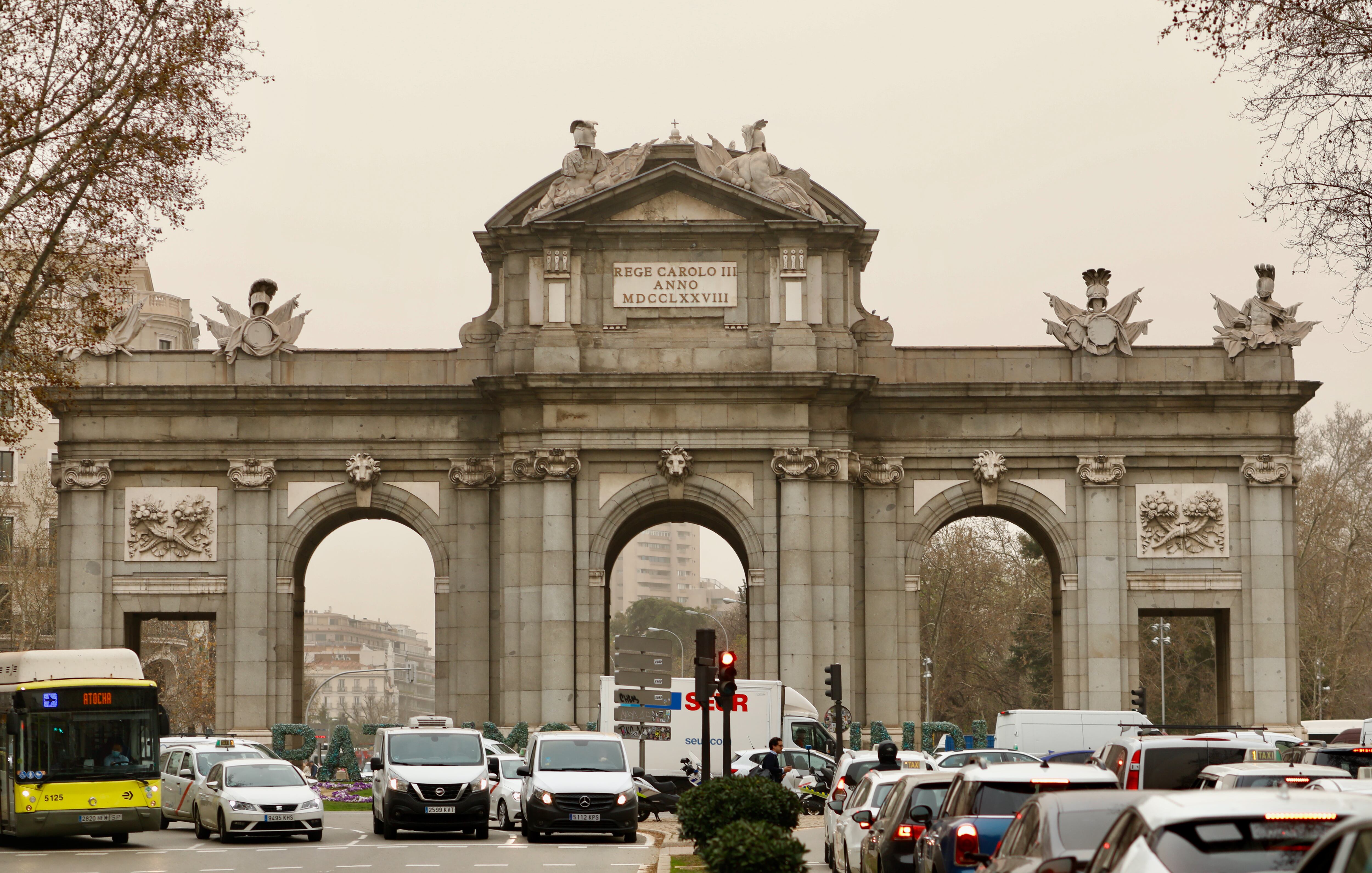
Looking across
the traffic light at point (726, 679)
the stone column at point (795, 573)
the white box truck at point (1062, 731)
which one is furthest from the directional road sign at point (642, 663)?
the stone column at point (795, 573)

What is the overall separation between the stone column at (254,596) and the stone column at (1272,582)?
2363cm

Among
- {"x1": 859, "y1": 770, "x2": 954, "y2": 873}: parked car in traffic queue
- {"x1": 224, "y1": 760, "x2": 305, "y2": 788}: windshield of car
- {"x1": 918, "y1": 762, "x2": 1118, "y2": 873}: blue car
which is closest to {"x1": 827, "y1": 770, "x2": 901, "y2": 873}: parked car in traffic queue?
{"x1": 859, "y1": 770, "x2": 954, "y2": 873}: parked car in traffic queue

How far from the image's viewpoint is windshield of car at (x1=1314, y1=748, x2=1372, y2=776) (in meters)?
23.7

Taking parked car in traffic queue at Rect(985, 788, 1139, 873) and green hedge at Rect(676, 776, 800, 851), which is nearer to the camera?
parked car in traffic queue at Rect(985, 788, 1139, 873)

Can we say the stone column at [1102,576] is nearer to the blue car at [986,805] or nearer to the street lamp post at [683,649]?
the blue car at [986,805]

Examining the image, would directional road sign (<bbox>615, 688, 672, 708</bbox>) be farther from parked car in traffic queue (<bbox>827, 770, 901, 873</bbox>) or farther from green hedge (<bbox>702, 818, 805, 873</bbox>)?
green hedge (<bbox>702, 818, 805, 873</bbox>)

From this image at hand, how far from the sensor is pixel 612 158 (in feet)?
155

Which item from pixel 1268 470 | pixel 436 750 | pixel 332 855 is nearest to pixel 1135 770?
pixel 332 855

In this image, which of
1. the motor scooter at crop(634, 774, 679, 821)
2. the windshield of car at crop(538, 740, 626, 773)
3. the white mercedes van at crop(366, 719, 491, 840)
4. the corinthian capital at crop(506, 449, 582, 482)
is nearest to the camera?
the white mercedes van at crop(366, 719, 491, 840)

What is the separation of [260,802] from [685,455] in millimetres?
16955

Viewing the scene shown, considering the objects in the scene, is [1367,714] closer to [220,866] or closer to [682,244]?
[682,244]

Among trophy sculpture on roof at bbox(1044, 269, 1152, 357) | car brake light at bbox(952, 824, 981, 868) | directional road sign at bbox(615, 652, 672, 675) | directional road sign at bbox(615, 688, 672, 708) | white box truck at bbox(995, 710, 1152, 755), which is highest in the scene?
trophy sculpture on roof at bbox(1044, 269, 1152, 357)

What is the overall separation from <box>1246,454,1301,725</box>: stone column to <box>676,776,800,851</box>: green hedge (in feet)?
85.8

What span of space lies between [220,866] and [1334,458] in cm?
6160
